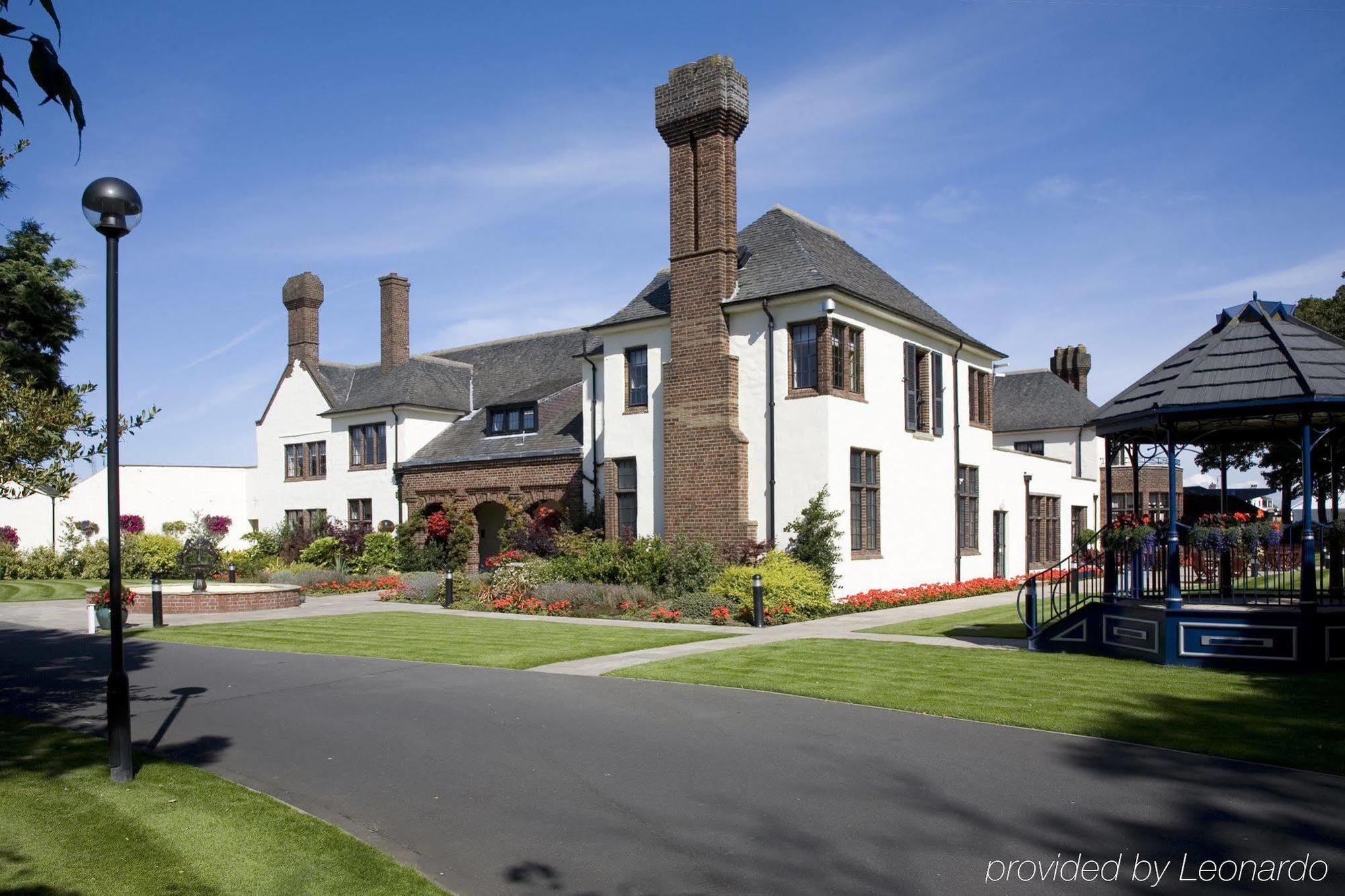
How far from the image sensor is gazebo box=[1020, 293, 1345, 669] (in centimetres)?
1174

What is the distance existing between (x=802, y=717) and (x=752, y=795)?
9.12 feet

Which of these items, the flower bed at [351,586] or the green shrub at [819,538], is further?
the flower bed at [351,586]

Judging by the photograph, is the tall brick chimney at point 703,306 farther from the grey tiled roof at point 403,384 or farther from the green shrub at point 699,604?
the grey tiled roof at point 403,384

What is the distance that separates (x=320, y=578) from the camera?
96.4 ft

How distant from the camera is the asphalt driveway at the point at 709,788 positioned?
5.63 meters

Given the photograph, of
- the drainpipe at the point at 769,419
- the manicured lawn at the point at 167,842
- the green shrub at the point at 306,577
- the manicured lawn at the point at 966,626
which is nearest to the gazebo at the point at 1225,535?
the manicured lawn at the point at 966,626

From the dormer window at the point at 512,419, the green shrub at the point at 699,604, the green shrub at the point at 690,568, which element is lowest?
the green shrub at the point at 699,604

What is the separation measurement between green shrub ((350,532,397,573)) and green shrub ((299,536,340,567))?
2.84 ft

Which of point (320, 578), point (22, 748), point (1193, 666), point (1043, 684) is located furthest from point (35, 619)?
point (1193, 666)

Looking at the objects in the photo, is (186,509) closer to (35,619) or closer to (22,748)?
(35,619)

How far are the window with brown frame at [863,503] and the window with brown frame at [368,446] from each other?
18.4 m

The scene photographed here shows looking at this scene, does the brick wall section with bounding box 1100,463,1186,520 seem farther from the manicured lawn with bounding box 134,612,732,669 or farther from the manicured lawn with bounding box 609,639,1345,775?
the manicured lawn with bounding box 609,639,1345,775

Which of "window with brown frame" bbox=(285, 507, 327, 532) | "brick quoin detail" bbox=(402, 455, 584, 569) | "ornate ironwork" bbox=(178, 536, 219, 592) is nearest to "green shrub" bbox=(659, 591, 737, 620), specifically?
"brick quoin detail" bbox=(402, 455, 584, 569)

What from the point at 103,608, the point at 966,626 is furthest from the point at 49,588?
the point at 966,626
